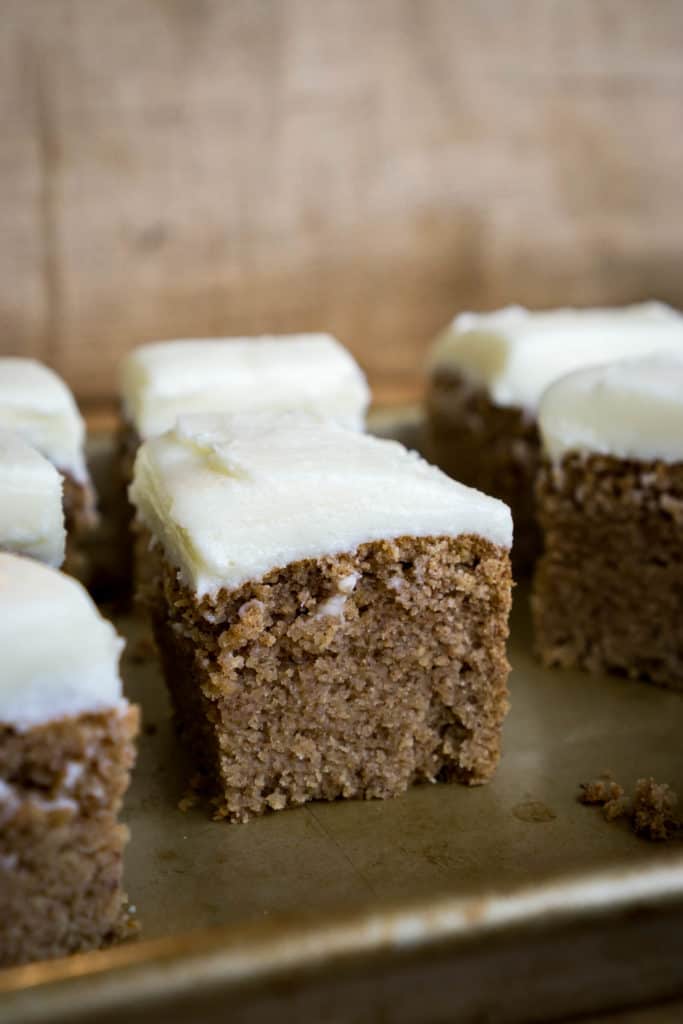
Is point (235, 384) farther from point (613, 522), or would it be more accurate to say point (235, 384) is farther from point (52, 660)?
point (52, 660)

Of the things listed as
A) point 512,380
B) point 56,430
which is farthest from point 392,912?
point 512,380

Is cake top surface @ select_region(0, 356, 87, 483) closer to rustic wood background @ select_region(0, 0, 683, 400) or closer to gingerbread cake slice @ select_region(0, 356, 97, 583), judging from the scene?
gingerbread cake slice @ select_region(0, 356, 97, 583)

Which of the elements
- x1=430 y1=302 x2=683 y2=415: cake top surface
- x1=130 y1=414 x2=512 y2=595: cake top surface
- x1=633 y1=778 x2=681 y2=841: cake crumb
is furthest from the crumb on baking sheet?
x1=430 y1=302 x2=683 y2=415: cake top surface

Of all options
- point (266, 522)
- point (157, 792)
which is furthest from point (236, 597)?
point (157, 792)

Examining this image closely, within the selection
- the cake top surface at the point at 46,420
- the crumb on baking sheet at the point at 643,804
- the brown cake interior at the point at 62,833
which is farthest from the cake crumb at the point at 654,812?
the cake top surface at the point at 46,420

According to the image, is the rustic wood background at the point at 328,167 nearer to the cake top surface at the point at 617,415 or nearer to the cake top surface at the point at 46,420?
the cake top surface at the point at 46,420

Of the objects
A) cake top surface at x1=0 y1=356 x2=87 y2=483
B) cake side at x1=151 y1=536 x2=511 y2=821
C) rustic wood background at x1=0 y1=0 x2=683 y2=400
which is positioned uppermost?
rustic wood background at x1=0 y1=0 x2=683 y2=400
